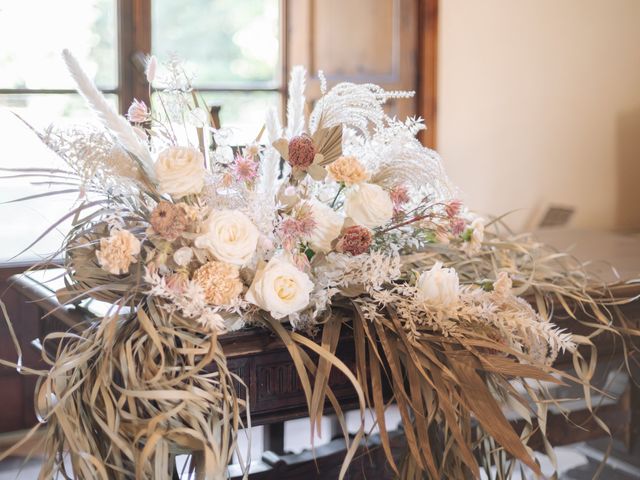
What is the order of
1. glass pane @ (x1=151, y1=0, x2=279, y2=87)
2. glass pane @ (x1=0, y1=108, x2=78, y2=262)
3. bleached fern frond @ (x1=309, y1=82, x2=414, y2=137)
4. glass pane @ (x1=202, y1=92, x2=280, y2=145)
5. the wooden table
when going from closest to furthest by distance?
the wooden table < bleached fern frond @ (x1=309, y1=82, x2=414, y2=137) < glass pane @ (x1=0, y1=108, x2=78, y2=262) < glass pane @ (x1=151, y1=0, x2=279, y2=87) < glass pane @ (x1=202, y1=92, x2=280, y2=145)

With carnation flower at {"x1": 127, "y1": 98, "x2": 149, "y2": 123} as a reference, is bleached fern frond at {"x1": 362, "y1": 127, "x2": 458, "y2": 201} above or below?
below

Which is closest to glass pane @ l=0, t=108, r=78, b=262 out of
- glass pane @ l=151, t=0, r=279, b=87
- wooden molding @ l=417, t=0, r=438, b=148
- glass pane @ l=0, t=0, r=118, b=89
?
glass pane @ l=0, t=0, r=118, b=89

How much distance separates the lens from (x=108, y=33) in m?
3.13

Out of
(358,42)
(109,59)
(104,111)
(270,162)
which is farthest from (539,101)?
(104,111)

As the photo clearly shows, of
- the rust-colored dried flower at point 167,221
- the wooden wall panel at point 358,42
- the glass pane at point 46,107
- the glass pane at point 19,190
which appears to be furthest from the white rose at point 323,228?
the wooden wall panel at point 358,42

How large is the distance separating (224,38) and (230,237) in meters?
2.26

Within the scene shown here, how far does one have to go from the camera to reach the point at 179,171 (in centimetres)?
130

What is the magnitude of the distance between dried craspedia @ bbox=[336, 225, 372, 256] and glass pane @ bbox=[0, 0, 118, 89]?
1809 millimetres

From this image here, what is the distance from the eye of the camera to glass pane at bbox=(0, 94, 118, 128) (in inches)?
118

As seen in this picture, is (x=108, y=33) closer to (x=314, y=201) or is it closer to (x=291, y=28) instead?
(x=291, y=28)

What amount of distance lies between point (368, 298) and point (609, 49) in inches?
114

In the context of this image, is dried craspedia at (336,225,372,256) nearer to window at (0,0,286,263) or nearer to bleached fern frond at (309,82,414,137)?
bleached fern frond at (309,82,414,137)

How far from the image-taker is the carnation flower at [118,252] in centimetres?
124

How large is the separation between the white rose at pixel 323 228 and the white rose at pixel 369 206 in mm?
31
